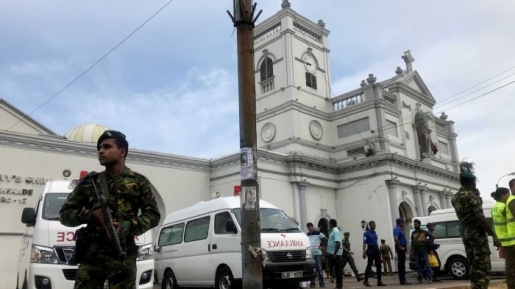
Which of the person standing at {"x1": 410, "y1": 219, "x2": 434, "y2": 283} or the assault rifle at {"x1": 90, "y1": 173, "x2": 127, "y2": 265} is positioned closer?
the assault rifle at {"x1": 90, "y1": 173, "x2": 127, "y2": 265}

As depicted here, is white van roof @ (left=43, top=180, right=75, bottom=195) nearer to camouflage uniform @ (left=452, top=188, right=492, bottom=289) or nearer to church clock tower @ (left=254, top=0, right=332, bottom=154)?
camouflage uniform @ (left=452, top=188, right=492, bottom=289)

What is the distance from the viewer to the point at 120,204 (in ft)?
11.7

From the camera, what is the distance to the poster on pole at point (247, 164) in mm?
5660

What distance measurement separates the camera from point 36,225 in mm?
7023

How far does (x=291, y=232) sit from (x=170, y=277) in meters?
3.88

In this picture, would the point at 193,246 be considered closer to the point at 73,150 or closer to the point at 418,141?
the point at 73,150

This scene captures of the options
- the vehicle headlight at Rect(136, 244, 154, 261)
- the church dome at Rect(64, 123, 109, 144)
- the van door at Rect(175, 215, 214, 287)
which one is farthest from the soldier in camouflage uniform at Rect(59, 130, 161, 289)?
the church dome at Rect(64, 123, 109, 144)

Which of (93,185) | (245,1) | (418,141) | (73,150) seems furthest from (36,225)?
(418,141)

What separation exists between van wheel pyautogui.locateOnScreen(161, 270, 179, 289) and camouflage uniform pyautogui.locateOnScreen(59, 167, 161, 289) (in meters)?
8.25

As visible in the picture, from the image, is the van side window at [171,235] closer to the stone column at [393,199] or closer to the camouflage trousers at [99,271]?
the camouflage trousers at [99,271]

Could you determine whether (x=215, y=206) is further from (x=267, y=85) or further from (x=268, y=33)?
(x=268, y=33)

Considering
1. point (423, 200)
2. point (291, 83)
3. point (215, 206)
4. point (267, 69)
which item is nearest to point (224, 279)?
point (215, 206)

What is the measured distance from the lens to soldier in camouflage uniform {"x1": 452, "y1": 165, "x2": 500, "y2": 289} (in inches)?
238

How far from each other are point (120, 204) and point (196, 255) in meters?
7.19
